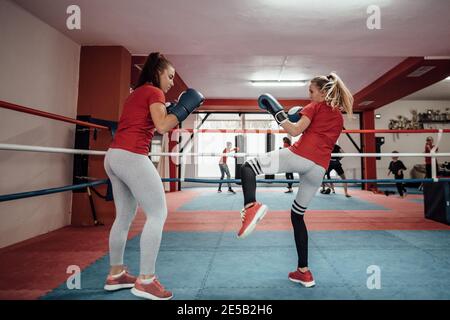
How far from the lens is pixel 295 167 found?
53.4 inches

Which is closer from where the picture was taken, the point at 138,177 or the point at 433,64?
the point at 138,177

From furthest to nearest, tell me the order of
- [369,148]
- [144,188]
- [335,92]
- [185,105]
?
[369,148], [335,92], [185,105], [144,188]

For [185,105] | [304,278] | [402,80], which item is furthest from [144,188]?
Result: [402,80]

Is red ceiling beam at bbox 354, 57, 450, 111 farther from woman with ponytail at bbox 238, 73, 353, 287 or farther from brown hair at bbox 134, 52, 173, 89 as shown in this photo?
brown hair at bbox 134, 52, 173, 89

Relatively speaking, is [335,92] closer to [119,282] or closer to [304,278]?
[304,278]

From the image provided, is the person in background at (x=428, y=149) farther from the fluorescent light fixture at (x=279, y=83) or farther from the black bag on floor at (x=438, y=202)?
the black bag on floor at (x=438, y=202)

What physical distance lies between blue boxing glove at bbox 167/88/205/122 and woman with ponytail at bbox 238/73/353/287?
43cm

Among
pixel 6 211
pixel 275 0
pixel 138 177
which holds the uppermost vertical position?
pixel 275 0

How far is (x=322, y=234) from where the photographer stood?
8.47 feet

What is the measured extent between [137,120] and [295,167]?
2.71 ft

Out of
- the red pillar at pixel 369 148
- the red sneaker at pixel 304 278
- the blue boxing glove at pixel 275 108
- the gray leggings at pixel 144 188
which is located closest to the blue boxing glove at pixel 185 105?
the gray leggings at pixel 144 188
